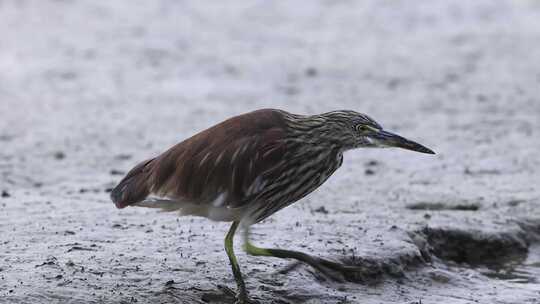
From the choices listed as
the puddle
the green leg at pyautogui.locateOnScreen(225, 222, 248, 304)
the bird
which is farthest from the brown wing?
the puddle

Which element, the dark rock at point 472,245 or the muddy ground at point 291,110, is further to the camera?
the dark rock at point 472,245

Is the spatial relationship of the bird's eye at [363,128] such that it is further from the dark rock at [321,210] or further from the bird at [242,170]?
the dark rock at [321,210]

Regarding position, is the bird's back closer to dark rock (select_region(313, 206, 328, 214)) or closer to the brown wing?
the brown wing

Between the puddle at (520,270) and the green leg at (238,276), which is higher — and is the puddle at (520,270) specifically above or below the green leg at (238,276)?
above

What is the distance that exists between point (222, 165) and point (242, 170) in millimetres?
119

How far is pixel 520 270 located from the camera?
6.98 meters

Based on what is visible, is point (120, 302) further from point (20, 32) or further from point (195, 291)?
point (20, 32)

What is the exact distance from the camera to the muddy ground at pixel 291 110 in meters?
6.16

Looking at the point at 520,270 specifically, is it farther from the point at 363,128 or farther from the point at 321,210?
the point at 363,128

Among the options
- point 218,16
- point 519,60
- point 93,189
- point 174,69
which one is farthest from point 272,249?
point 218,16

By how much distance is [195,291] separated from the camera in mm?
5730

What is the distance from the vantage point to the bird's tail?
580 centimetres

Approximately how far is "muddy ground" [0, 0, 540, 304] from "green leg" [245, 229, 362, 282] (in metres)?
0.06

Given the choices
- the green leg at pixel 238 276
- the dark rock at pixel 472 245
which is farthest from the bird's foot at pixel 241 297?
the dark rock at pixel 472 245
